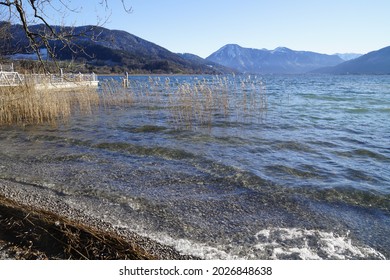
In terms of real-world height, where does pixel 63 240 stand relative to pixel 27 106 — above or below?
below

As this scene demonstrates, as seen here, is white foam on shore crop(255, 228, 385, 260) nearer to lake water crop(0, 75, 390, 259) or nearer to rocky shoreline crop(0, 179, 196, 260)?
lake water crop(0, 75, 390, 259)

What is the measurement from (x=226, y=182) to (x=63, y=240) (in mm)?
3424

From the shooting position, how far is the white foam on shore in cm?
367

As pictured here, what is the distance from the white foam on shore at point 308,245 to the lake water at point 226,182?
14 millimetres

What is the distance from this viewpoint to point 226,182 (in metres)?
6.10

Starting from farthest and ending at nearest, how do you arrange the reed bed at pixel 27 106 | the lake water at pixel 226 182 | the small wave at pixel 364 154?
the reed bed at pixel 27 106, the small wave at pixel 364 154, the lake water at pixel 226 182

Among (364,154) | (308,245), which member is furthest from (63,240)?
(364,154)

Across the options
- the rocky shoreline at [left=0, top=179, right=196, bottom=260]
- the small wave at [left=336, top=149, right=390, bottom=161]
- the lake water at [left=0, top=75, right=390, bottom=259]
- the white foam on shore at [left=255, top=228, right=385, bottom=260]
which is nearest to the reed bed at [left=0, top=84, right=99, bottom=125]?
the lake water at [left=0, top=75, right=390, bottom=259]

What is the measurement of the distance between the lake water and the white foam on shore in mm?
14

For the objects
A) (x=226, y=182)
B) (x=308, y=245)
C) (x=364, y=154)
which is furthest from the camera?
(x=364, y=154)

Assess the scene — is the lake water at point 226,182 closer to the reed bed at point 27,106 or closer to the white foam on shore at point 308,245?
the white foam on shore at point 308,245

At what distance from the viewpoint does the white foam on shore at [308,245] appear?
144 inches

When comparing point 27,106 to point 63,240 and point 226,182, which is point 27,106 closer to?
point 226,182

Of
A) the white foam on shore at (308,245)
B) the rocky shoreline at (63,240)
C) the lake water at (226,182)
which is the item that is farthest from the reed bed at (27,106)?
the white foam on shore at (308,245)
